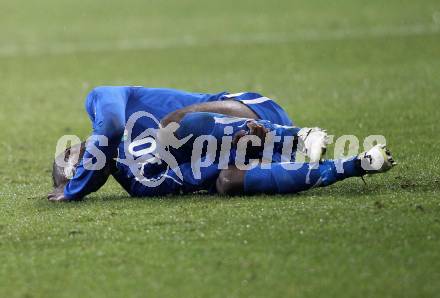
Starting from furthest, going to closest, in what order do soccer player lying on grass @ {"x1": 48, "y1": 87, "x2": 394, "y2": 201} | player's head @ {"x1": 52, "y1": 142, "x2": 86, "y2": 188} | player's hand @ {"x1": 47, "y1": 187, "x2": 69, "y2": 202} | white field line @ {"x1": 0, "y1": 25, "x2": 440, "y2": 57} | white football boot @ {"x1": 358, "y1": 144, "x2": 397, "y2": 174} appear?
white field line @ {"x1": 0, "y1": 25, "x2": 440, "y2": 57} → player's head @ {"x1": 52, "y1": 142, "x2": 86, "y2": 188} → player's hand @ {"x1": 47, "y1": 187, "x2": 69, "y2": 202} → soccer player lying on grass @ {"x1": 48, "y1": 87, "x2": 394, "y2": 201} → white football boot @ {"x1": 358, "y1": 144, "x2": 397, "y2": 174}

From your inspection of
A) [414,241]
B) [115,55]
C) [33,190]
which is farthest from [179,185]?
[115,55]

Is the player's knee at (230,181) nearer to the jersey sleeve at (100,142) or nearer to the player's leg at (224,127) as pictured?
the player's leg at (224,127)

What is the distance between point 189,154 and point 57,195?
41.6 inches

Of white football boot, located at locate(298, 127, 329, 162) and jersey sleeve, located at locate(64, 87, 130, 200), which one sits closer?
white football boot, located at locate(298, 127, 329, 162)

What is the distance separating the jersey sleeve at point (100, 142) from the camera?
7.23m

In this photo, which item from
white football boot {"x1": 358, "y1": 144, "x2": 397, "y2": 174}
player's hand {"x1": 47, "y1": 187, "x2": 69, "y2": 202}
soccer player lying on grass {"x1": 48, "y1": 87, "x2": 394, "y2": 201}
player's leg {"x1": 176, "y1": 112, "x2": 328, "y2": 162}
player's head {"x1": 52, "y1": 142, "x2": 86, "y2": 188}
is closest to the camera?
white football boot {"x1": 358, "y1": 144, "x2": 397, "y2": 174}

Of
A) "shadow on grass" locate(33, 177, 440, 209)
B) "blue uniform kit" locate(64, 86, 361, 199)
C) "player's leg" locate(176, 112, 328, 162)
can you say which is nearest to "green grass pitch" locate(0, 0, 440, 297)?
"shadow on grass" locate(33, 177, 440, 209)

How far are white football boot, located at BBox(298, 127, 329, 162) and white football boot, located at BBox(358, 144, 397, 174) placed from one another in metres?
0.31

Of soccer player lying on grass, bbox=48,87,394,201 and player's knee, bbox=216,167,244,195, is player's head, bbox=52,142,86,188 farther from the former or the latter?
player's knee, bbox=216,167,244,195

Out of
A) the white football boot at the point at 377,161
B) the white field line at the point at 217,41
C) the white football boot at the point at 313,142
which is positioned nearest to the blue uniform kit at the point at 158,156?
the white football boot at the point at 313,142

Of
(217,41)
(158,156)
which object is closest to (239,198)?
(158,156)

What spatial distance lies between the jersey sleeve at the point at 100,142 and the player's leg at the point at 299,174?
84 cm

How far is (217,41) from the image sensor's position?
19.0 m

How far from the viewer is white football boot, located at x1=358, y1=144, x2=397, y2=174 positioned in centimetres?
660
